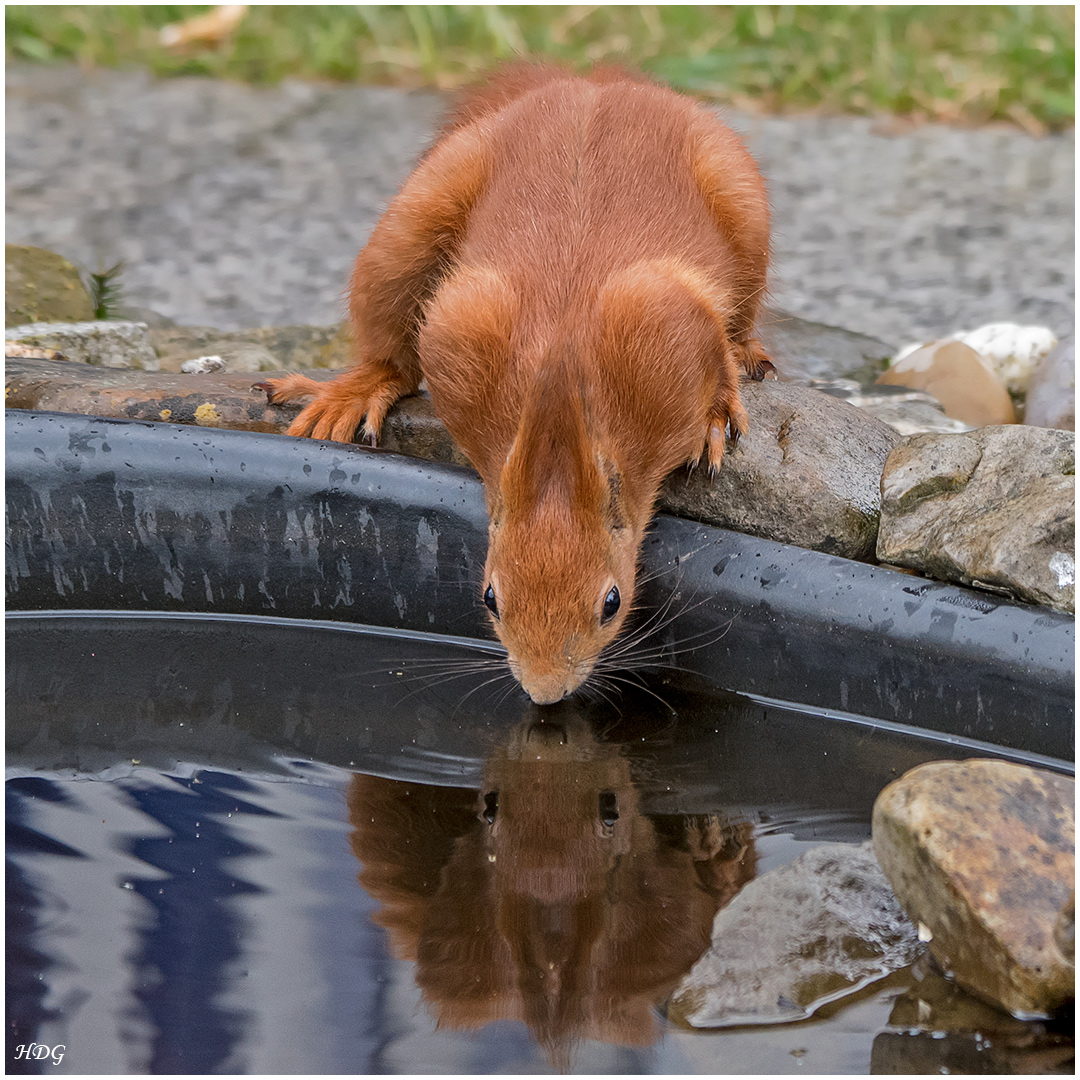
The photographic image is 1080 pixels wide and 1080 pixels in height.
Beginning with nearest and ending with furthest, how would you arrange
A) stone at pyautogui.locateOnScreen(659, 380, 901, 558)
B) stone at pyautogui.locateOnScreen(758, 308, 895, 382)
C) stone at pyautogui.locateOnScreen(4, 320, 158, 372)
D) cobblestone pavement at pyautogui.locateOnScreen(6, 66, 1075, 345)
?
stone at pyautogui.locateOnScreen(659, 380, 901, 558) < stone at pyautogui.locateOnScreen(4, 320, 158, 372) < stone at pyautogui.locateOnScreen(758, 308, 895, 382) < cobblestone pavement at pyautogui.locateOnScreen(6, 66, 1075, 345)

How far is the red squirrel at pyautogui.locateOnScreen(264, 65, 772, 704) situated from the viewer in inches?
97.8

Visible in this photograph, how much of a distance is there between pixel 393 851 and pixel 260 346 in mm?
2825

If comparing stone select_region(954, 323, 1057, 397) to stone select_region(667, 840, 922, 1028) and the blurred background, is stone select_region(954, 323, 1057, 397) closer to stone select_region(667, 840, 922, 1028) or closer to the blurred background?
the blurred background

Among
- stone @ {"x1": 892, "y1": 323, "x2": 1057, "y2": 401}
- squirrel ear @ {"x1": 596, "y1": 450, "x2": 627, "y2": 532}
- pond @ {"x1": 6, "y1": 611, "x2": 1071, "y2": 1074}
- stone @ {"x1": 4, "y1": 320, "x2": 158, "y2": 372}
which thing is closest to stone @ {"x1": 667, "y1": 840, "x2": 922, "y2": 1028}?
pond @ {"x1": 6, "y1": 611, "x2": 1071, "y2": 1074}

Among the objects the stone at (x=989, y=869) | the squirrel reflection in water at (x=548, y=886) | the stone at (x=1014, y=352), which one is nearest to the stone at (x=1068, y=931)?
the stone at (x=989, y=869)

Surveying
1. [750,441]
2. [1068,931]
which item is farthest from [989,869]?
[750,441]

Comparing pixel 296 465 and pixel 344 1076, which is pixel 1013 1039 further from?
pixel 296 465

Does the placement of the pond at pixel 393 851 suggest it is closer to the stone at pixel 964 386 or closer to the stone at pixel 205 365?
the stone at pixel 205 365

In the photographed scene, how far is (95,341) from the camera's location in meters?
3.96

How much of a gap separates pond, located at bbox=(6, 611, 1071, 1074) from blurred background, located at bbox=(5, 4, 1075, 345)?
9.55ft

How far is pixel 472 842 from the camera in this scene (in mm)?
2299

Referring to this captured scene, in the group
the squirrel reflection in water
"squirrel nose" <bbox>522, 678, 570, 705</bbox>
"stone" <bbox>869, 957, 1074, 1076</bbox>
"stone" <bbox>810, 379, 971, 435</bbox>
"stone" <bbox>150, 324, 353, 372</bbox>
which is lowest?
the squirrel reflection in water

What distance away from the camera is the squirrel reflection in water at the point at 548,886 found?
190 cm

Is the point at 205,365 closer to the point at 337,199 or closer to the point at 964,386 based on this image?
the point at 964,386
